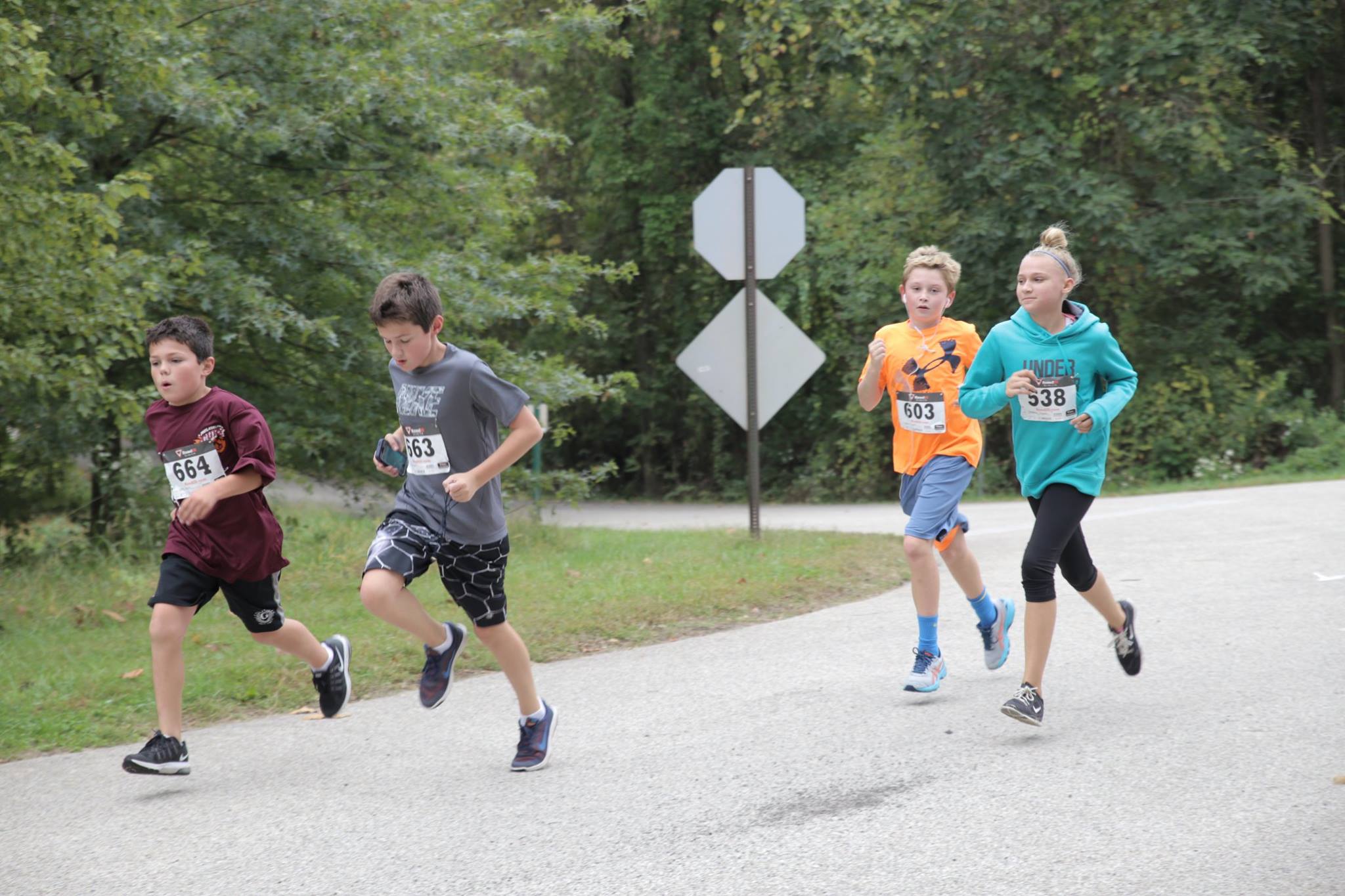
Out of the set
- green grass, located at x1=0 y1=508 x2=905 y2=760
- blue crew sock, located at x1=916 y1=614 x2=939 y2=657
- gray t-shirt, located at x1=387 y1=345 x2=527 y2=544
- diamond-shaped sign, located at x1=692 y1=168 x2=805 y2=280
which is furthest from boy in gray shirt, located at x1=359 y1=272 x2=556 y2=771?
diamond-shaped sign, located at x1=692 y1=168 x2=805 y2=280

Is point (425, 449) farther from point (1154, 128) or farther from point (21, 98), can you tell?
point (1154, 128)

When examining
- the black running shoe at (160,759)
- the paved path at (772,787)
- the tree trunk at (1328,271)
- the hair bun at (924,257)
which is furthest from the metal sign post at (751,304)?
the tree trunk at (1328,271)

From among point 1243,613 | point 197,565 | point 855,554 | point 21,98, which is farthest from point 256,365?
point 1243,613

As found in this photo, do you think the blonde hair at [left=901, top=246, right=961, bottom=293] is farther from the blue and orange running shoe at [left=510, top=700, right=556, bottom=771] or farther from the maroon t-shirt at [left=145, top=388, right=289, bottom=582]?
the maroon t-shirt at [left=145, top=388, right=289, bottom=582]

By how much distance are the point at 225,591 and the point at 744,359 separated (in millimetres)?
6337

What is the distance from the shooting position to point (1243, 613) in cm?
787

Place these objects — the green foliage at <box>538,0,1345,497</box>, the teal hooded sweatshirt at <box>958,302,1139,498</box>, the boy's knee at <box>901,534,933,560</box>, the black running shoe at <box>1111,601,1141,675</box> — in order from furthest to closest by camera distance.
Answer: the green foliage at <box>538,0,1345,497</box>, the boy's knee at <box>901,534,933,560</box>, the black running shoe at <box>1111,601,1141,675</box>, the teal hooded sweatshirt at <box>958,302,1139,498</box>

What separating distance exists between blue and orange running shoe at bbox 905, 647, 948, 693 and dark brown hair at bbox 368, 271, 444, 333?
2666 mm

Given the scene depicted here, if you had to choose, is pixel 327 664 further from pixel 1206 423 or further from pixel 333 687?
pixel 1206 423

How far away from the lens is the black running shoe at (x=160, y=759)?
508cm

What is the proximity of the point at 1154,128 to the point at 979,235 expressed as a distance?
2.80 metres

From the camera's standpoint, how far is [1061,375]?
5641mm

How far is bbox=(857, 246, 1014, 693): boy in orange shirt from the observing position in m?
6.40

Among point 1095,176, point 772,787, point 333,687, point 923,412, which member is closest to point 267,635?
point 333,687
